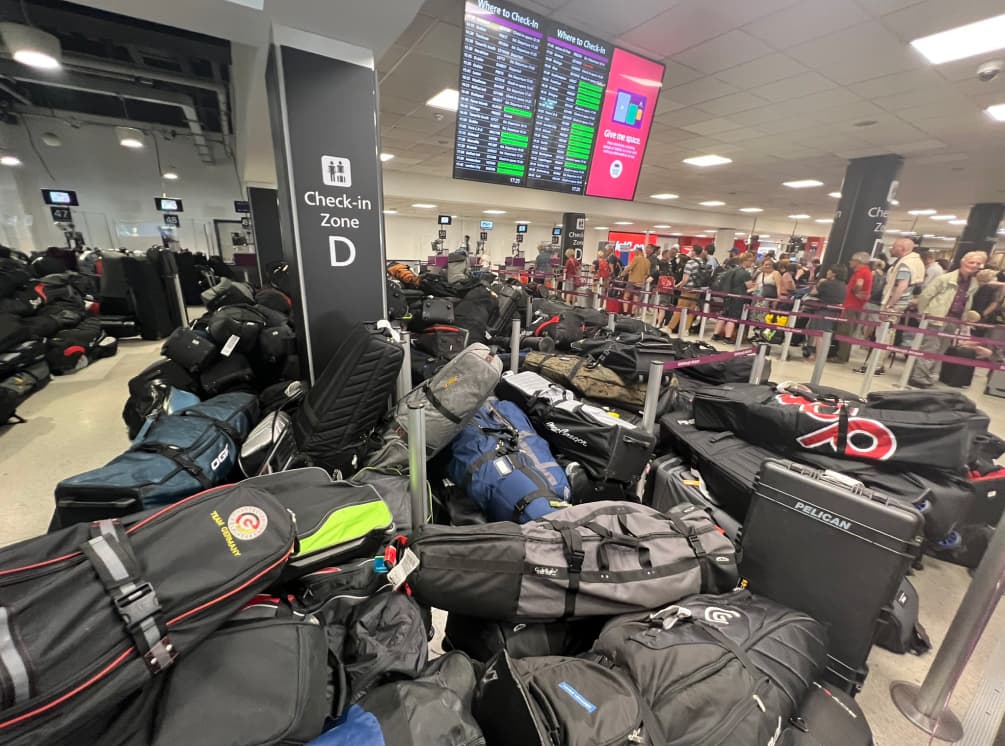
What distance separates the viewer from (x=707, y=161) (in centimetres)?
777

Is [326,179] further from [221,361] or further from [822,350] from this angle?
[822,350]

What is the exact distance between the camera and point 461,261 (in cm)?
502

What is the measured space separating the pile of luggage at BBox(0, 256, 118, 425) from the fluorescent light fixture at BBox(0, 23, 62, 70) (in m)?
2.11

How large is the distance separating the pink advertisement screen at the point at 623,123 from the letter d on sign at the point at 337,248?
2177mm

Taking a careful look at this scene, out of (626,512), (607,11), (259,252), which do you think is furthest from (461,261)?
(259,252)

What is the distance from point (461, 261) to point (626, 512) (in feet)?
13.3

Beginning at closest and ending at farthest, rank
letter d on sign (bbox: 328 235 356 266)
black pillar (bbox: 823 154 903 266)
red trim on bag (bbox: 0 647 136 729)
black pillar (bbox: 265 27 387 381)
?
red trim on bag (bbox: 0 647 136 729) < black pillar (bbox: 265 27 387 381) < letter d on sign (bbox: 328 235 356 266) < black pillar (bbox: 823 154 903 266)

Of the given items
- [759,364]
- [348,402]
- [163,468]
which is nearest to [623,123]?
[759,364]

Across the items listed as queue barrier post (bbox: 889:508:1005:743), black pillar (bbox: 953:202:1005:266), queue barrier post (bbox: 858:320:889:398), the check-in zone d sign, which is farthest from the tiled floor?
black pillar (bbox: 953:202:1005:266)

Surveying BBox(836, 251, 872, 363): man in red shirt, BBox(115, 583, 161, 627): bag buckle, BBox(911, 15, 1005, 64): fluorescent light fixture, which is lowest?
BBox(115, 583, 161, 627): bag buckle

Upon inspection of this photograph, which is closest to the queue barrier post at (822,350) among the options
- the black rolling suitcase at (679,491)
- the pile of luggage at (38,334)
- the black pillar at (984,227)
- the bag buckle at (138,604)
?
the black rolling suitcase at (679,491)

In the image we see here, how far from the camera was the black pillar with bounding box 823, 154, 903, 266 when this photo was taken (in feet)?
21.5

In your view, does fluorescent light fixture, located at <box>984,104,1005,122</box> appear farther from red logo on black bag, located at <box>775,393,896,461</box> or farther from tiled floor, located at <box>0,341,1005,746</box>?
red logo on black bag, located at <box>775,393,896,461</box>

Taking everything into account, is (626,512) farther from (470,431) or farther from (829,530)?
(470,431)
